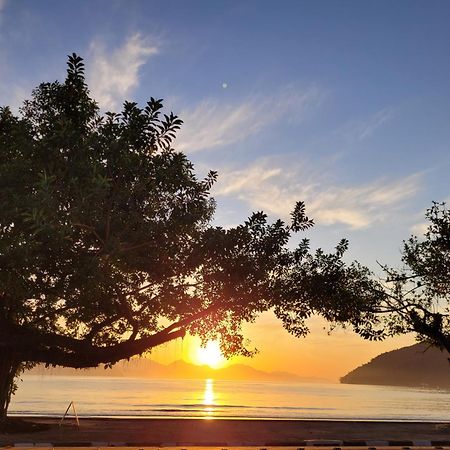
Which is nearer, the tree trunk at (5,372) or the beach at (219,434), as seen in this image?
the beach at (219,434)

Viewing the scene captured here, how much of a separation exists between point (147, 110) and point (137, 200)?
10.3 ft

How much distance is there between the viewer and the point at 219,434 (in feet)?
81.3

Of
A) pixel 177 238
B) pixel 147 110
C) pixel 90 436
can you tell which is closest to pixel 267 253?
pixel 177 238

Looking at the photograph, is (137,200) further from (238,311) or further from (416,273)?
(416,273)

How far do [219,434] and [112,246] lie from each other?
1110 centimetres

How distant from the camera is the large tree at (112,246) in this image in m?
18.3

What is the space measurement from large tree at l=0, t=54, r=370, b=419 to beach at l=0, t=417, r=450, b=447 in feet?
10.7

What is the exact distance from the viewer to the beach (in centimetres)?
2119

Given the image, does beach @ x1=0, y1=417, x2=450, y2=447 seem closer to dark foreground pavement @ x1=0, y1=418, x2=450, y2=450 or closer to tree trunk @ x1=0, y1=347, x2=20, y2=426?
dark foreground pavement @ x1=0, y1=418, x2=450, y2=450

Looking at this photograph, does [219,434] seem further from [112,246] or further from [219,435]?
[112,246]

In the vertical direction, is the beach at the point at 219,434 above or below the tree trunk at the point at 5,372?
below

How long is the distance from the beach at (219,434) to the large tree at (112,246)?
3.26 m

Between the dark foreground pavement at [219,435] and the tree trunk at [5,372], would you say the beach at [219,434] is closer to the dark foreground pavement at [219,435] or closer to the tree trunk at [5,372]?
the dark foreground pavement at [219,435]

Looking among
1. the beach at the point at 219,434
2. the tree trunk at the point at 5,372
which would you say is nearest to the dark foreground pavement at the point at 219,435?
the beach at the point at 219,434
